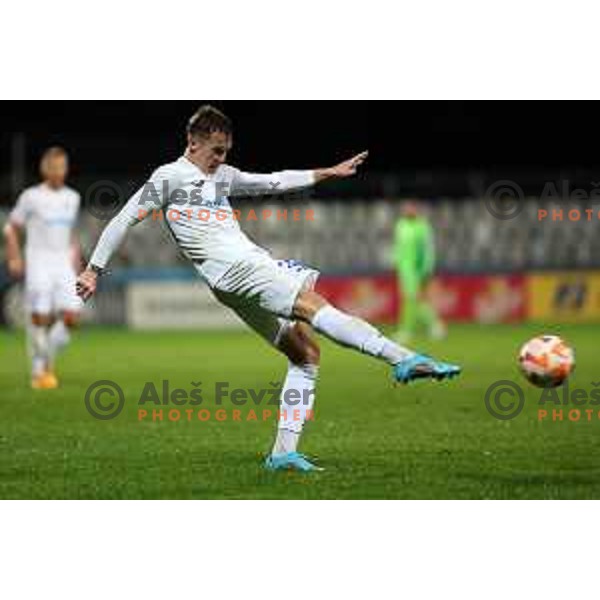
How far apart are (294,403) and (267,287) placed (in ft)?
2.43

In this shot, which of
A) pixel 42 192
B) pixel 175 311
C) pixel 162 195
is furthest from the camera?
pixel 175 311

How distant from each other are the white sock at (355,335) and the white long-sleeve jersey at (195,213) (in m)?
0.69

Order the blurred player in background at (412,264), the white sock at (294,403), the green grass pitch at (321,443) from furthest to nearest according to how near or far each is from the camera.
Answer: the blurred player in background at (412,264)
the white sock at (294,403)
the green grass pitch at (321,443)

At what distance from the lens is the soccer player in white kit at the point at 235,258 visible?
354 inches

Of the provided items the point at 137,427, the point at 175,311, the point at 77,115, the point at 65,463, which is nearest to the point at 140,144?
the point at 77,115

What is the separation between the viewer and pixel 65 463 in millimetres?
9922

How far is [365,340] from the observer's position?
28.6 feet

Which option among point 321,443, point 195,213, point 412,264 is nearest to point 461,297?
point 412,264

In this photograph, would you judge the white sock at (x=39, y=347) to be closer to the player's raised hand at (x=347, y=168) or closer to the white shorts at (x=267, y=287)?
the white shorts at (x=267, y=287)

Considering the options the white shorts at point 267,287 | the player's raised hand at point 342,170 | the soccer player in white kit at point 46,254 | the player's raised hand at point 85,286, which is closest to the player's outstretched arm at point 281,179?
the player's raised hand at point 342,170

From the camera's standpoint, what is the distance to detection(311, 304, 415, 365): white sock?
867cm

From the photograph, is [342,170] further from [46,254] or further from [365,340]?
[46,254]
